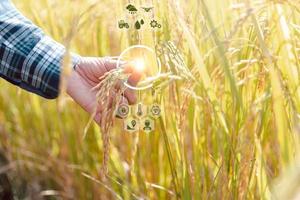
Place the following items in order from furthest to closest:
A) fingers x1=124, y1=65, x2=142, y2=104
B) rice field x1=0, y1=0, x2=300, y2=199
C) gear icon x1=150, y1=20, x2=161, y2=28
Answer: gear icon x1=150, y1=20, x2=161, y2=28
fingers x1=124, y1=65, x2=142, y2=104
rice field x1=0, y1=0, x2=300, y2=199

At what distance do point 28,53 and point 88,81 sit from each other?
0.49ft

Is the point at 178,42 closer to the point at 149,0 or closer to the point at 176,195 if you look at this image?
the point at 149,0

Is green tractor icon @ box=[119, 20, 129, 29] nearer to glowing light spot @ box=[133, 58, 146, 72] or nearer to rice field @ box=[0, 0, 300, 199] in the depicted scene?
rice field @ box=[0, 0, 300, 199]

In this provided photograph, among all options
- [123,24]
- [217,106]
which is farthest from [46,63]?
[217,106]

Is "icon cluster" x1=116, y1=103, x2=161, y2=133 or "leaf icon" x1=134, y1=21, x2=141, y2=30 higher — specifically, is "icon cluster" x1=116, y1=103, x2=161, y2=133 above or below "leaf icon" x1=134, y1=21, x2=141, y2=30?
below

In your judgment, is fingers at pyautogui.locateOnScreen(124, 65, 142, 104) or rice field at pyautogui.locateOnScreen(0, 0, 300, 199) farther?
fingers at pyautogui.locateOnScreen(124, 65, 142, 104)

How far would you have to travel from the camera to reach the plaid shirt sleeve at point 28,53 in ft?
4.18

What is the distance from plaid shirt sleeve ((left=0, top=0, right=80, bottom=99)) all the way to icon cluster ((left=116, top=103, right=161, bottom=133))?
0.16 m

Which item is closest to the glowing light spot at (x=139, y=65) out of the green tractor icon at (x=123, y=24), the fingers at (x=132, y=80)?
the fingers at (x=132, y=80)

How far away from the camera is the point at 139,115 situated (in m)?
1.21

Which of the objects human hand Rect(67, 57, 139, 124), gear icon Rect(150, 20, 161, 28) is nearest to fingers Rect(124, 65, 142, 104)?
human hand Rect(67, 57, 139, 124)

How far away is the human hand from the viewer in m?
1.17

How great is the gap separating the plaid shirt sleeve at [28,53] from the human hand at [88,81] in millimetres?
57

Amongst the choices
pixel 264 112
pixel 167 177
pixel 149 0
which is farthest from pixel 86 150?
pixel 264 112
